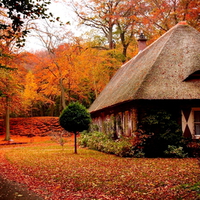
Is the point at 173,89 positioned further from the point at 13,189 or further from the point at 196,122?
the point at 13,189

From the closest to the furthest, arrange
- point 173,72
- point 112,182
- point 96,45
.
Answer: point 112,182
point 173,72
point 96,45

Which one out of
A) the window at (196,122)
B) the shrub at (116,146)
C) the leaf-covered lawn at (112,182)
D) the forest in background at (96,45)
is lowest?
the leaf-covered lawn at (112,182)

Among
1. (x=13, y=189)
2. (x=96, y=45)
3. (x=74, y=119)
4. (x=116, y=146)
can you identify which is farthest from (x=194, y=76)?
(x=96, y=45)

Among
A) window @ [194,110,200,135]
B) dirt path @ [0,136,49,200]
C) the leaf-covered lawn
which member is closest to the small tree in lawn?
the leaf-covered lawn

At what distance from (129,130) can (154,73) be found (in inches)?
136

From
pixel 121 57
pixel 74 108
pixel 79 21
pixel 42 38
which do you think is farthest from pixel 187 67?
pixel 42 38

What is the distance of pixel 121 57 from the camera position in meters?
29.5

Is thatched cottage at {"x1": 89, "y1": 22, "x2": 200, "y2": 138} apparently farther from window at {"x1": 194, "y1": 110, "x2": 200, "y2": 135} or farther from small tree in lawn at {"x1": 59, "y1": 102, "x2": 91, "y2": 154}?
small tree in lawn at {"x1": 59, "y1": 102, "x2": 91, "y2": 154}

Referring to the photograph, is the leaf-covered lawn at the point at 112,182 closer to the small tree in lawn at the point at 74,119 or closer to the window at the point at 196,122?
the small tree in lawn at the point at 74,119

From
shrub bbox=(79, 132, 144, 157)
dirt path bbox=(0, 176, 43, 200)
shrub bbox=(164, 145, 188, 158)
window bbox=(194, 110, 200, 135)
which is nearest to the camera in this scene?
dirt path bbox=(0, 176, 43, 200)

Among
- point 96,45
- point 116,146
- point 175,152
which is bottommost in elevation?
point 175,152

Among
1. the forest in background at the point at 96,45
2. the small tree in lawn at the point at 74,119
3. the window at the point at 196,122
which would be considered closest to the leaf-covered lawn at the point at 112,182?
the small tree in lawn at the point at 74,119

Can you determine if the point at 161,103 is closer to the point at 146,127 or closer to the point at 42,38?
the point at 146,127

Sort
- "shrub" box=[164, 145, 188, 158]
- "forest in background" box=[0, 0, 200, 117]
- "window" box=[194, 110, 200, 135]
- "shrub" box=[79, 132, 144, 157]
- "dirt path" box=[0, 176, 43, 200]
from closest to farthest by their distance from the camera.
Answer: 1. "dirt path" box=[0, 176, 43, 200]
2. "shrub" box=[164, 145, 188, 158]
3. "shrub" box=[79, 132, 144, 157]
4. "window" box=[194, 110, 200, 135]
5. "forest in background" box=[0, 0, 200, 117]
